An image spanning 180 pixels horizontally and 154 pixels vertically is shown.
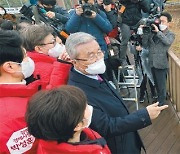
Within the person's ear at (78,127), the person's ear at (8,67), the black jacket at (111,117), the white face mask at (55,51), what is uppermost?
the person's ear at (8,67)

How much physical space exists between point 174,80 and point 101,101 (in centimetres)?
199

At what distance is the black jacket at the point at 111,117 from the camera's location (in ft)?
5.74

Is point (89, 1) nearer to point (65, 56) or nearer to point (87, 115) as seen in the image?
point (65, 56)

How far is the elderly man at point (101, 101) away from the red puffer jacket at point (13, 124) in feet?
1.28

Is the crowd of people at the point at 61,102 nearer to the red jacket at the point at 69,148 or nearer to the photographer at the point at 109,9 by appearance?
the red jacket at the point at 69,148

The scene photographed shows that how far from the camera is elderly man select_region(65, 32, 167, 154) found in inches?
68.9

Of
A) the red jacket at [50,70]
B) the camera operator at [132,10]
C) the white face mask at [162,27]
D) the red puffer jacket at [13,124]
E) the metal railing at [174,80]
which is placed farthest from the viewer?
the camera operator at [132,10]

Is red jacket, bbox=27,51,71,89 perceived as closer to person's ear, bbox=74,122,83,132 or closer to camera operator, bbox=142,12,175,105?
person's ear, bbox=74,122,83,132

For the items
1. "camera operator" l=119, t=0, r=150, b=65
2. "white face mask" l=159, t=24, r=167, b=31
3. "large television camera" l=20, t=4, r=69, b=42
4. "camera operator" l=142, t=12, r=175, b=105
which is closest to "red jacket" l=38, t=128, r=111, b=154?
"camera operator" l=142, t=12, r=175, b=105

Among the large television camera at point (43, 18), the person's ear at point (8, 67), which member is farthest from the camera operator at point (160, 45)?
the person's ear at point (8, 67)

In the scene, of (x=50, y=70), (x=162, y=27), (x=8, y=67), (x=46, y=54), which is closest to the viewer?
(x=8, y=67)

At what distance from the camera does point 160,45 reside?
3492 millimetres

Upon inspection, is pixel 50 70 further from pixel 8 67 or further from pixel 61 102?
pixel 61 102

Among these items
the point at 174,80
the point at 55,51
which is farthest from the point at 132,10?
the point at 55,51
